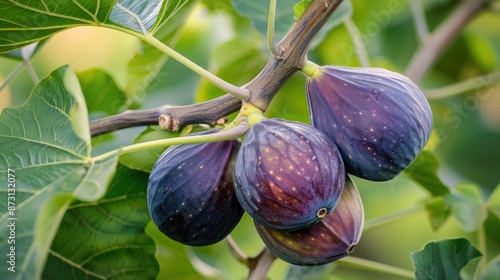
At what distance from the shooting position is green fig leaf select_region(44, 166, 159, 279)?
1.24 metres

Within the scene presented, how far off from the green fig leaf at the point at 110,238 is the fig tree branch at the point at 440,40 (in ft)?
2.96

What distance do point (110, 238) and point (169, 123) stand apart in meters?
0.28

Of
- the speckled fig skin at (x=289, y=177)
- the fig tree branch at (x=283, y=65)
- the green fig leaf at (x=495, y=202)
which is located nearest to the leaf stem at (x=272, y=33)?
the fig tree branch at (x=283, y=65)

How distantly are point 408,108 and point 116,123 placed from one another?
0.50 meters

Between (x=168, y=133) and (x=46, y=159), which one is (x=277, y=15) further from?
(x=46, y=159)

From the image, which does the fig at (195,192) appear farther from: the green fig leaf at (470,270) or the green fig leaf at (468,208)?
the green fig leaf at (468,208)

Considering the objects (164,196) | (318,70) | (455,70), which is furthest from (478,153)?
(164,196)

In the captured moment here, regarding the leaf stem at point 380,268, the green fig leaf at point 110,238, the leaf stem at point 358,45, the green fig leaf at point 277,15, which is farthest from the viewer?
the leaf stem at point 358,45

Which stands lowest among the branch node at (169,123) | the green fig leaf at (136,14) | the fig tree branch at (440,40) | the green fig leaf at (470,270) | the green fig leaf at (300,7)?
the green fig leaf at (470,270)

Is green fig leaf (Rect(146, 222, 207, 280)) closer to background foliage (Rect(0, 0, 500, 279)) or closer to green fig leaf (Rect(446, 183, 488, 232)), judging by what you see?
background foliage (Rect(0, 0, 500, 279))

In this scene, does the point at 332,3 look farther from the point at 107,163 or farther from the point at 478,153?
the point at 478,153

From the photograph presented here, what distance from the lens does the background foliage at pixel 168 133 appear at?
3.30ft

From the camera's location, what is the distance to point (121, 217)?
4.17 ft

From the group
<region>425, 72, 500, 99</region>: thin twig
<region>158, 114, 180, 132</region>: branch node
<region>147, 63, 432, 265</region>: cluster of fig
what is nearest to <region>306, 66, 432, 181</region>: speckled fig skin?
<region>147, 63, 432, 265</region>: cluster of fig
